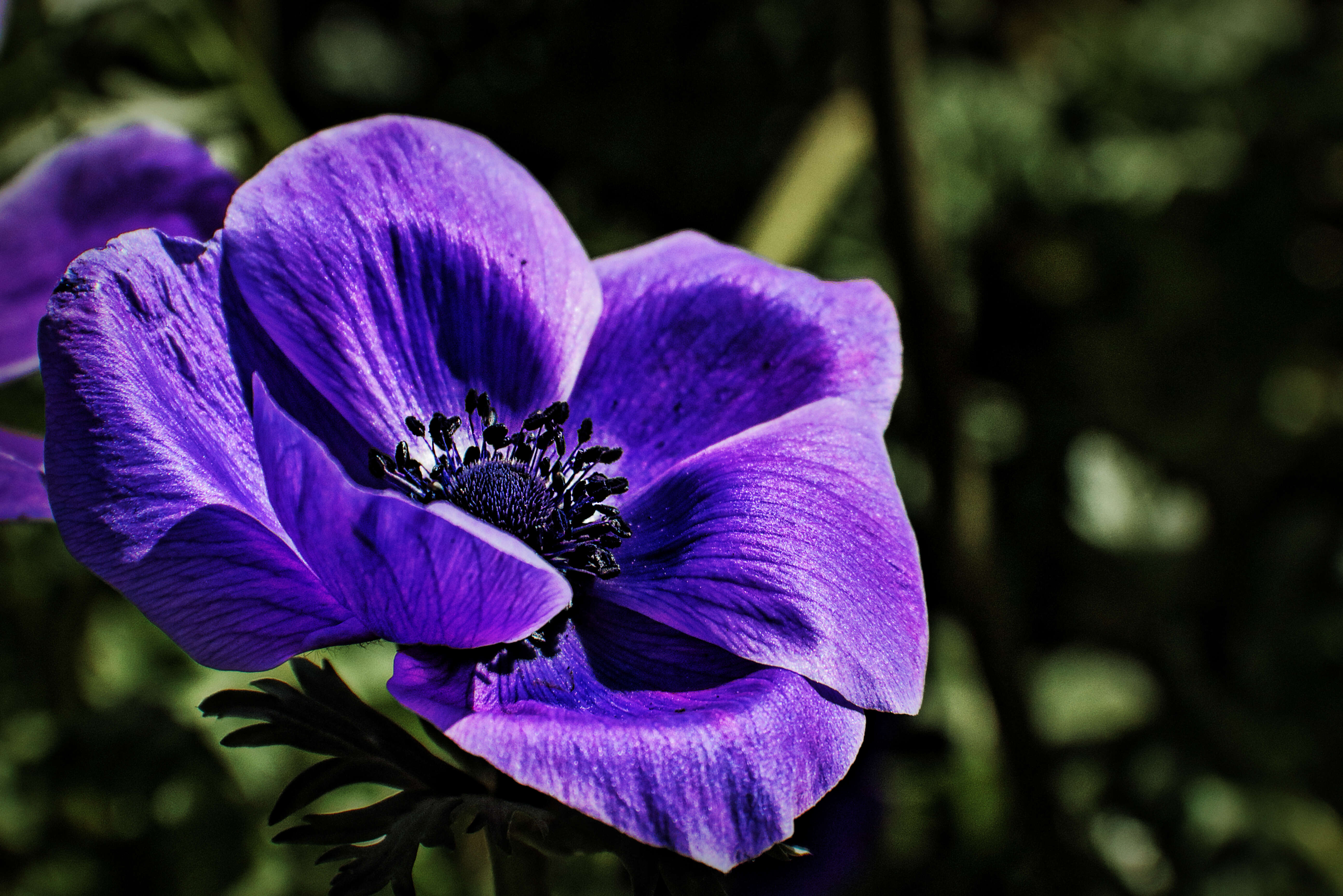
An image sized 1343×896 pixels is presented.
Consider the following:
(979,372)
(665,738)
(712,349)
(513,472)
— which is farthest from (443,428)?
(979,372)

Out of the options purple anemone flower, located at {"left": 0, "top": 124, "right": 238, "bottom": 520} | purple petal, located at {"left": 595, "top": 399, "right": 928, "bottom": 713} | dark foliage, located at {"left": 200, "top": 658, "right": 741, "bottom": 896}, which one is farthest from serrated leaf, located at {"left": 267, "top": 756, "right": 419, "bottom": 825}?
purple anemone flower, located at {"left": 0, "top": 124, "right": 238, "bottom": 520}

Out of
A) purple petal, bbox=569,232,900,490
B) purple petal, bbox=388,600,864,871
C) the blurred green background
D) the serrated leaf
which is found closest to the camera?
purple petal, bbox=388,600,864,871

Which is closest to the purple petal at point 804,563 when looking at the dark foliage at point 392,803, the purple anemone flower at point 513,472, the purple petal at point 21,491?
the purple anemone flower at point 513,472

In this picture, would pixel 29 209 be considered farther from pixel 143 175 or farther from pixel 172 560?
pixel 172 560

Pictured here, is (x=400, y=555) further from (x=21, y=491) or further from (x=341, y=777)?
(x=21, y=491)

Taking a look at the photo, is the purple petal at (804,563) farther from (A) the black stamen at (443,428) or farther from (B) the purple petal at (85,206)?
(B) the purple petal at (85,206)

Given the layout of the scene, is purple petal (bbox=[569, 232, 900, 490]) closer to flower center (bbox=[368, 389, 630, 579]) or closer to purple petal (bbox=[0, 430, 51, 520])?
flower center (bbox=[368, 389, 630, 579])
